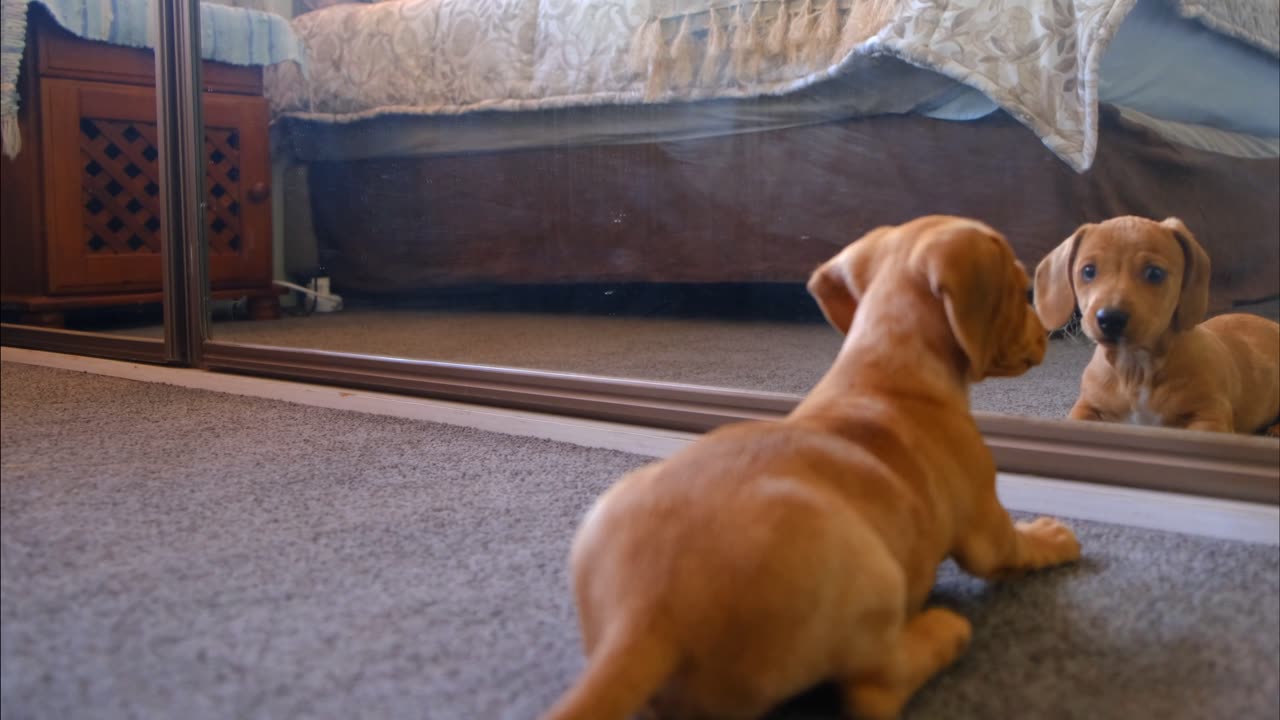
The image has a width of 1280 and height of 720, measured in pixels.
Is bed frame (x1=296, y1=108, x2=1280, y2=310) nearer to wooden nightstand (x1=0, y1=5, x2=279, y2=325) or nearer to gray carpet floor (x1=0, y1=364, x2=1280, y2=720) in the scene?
wooden nightstand (x1=0, y1=5, x2=279, y2=325)

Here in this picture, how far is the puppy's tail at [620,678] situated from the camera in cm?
48

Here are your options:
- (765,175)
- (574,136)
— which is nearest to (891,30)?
(765,175)

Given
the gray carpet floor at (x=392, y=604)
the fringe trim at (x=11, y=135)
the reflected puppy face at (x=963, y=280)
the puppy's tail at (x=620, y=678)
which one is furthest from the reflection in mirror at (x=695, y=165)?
the puppy's tail at (x=620, y=678)

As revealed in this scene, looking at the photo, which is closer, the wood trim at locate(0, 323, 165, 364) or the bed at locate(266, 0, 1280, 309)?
the bed at locate(266, 0, 1280, 309)

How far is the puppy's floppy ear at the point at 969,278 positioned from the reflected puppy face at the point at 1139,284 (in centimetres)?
42

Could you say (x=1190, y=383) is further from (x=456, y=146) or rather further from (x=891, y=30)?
(x=456, y=146)

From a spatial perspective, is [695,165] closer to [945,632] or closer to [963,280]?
[963,280]

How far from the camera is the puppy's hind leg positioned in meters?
0.58

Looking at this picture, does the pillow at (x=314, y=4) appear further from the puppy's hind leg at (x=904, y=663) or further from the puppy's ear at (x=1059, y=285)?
the puppy's hind leg at (x=904, y=663)

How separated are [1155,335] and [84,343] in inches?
76.0

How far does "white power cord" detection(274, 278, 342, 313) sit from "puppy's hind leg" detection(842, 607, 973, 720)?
163cm

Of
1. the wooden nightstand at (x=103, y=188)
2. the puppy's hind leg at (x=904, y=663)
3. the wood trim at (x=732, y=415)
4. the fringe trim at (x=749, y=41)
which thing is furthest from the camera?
the wooden nightstand at (x=103, y=188)

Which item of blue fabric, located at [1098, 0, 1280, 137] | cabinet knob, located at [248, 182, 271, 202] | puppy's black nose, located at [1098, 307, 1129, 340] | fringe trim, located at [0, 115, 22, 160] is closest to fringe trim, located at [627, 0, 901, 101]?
blue fabric, located at [1098, 0, 1280, 137]

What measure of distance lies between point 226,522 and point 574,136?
975 millimetres
